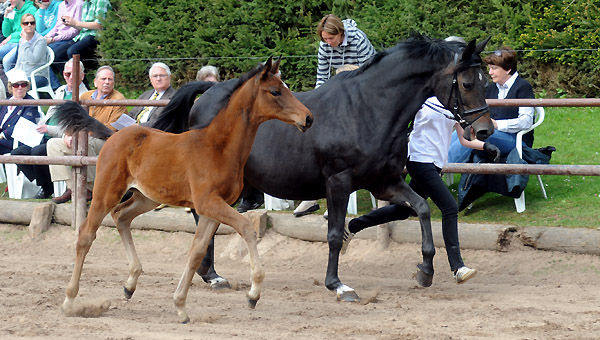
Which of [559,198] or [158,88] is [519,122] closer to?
[559,198]

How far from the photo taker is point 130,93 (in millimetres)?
13414

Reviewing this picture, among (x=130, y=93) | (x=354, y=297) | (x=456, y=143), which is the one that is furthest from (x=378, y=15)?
(x=354, y=297)

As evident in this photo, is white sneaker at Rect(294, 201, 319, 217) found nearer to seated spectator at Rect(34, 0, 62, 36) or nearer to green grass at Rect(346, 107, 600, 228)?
green grass at Rect(346, 107, 600, 228)

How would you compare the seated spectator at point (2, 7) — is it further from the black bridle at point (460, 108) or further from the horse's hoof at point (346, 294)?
the black bridle at point (460, 108)

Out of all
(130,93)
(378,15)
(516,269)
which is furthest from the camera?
(130,93)

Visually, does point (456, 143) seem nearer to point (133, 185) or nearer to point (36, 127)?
point (133, 185)

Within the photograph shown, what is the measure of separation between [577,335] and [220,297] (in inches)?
102

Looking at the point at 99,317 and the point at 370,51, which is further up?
the point at 370,51

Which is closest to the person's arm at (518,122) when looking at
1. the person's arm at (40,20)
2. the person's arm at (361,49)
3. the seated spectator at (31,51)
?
the person's arm at (361,49)

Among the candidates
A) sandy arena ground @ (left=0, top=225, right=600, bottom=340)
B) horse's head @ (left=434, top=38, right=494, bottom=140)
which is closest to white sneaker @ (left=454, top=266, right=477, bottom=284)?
sandy arena ground @ (left=0, top=225, right=600, bottom=340)

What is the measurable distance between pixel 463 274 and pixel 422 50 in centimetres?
167

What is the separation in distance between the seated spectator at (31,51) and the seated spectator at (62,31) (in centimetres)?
39

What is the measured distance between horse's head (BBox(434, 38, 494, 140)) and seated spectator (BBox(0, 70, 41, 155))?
5623 mm

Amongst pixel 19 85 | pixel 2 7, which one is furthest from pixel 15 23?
pixel 19 85
